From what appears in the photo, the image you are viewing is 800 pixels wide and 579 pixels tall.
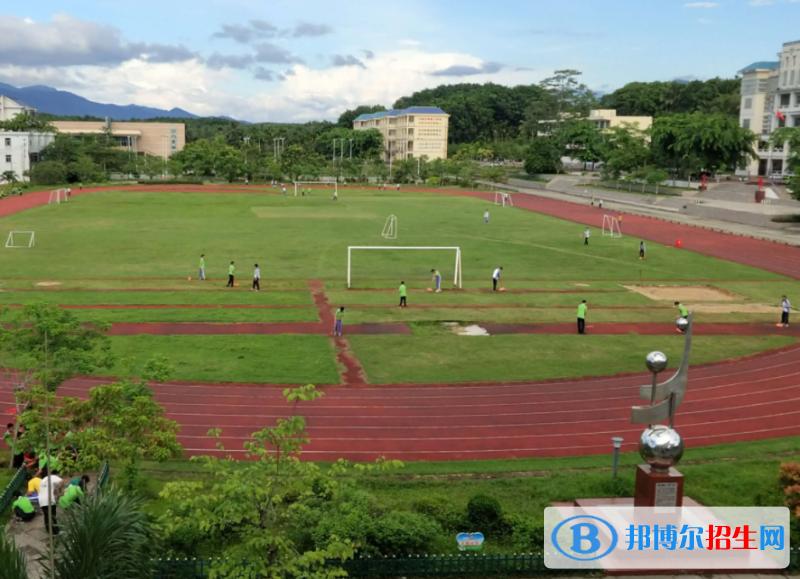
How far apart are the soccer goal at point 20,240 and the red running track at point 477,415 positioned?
2854 centimetres

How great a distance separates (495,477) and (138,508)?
763 cm

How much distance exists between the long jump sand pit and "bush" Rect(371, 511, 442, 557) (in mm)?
25386

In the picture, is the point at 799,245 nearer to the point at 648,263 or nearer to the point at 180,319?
the point at 648,263

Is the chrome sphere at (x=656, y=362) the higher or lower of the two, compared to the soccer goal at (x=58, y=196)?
lower

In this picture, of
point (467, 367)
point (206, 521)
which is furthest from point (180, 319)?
point (206, 521)

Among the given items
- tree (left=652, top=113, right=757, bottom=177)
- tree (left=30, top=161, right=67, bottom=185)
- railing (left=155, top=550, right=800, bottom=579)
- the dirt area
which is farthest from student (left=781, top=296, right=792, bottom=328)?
Answer: tree (left=30, top=161, right=67, bottom=185)

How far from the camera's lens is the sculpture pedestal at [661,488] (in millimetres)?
12250

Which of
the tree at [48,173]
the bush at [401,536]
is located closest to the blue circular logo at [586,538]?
the bush at [401,536]

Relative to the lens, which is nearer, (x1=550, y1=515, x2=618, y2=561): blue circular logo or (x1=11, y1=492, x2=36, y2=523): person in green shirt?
(x1=550, y1=515, x2=618, y2=561): blue circular logo

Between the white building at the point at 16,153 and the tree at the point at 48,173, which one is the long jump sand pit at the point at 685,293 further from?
the white building at the point at 16,153

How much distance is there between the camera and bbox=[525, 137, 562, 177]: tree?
4441 inches

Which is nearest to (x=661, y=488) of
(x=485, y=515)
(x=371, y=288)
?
(x=485, y=515)

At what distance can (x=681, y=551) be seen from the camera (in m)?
12.3

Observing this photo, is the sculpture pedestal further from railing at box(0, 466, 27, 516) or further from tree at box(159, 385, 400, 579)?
railing at box(0, 466, 27, 516)
